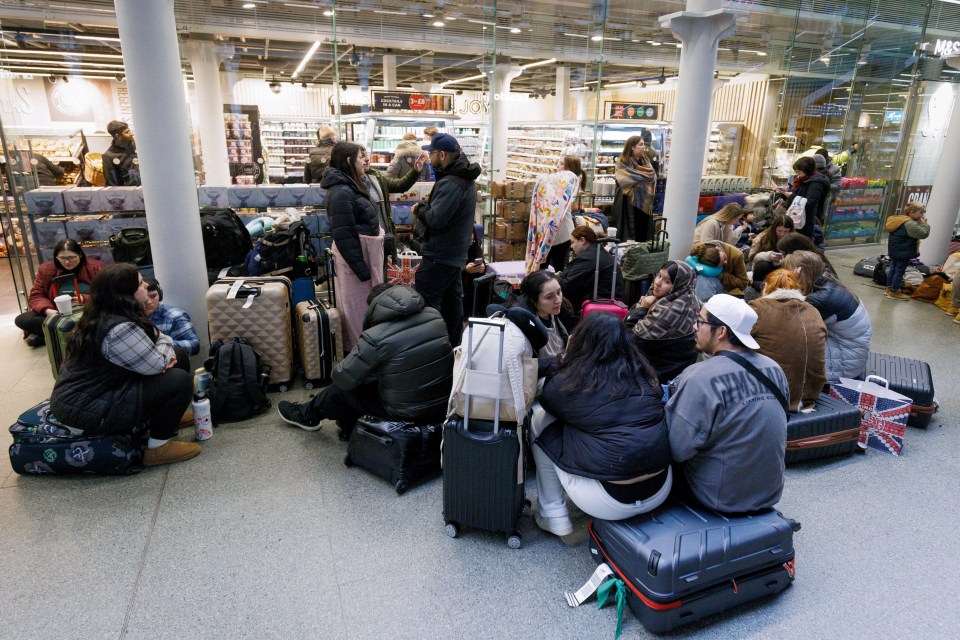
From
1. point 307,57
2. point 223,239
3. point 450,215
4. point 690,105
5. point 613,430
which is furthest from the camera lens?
point 307,57

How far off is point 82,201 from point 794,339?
6059 mm

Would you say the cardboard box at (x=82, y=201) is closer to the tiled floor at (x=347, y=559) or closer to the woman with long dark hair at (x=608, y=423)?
the tiled floor at (x=347, y=559)

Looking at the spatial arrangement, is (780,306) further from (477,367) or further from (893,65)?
(893,65)

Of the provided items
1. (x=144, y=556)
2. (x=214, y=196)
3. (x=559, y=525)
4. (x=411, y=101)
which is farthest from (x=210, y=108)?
(x=559, y=525)

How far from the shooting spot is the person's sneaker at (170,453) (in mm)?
3387

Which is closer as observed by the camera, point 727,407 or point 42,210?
point 727,407

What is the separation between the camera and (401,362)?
306 centimetres

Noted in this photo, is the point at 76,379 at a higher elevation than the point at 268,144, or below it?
below

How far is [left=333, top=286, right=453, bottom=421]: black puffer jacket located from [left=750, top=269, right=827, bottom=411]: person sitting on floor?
5.97 ft

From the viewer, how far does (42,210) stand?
5.45 meters

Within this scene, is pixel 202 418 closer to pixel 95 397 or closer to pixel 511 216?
pixel 95 397

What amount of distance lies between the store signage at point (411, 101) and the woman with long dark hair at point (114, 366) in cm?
763

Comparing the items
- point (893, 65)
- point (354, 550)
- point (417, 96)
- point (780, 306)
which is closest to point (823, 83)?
point (893, 65)

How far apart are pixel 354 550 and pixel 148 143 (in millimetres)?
3146
